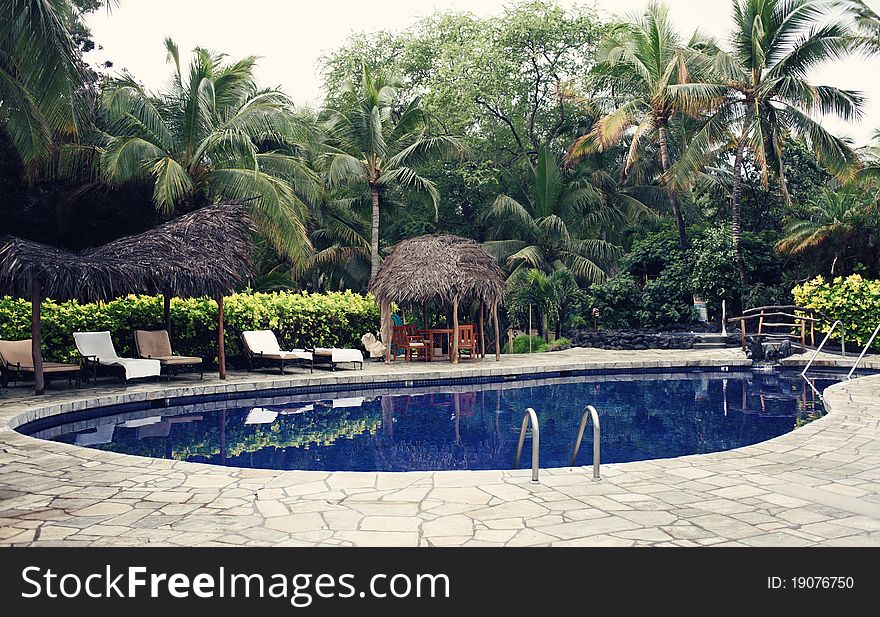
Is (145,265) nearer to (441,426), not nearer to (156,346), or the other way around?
(156,346)

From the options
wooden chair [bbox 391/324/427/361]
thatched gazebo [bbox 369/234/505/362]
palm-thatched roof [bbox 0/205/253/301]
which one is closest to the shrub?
thatched gazebo [bbox 369/234/505/362]

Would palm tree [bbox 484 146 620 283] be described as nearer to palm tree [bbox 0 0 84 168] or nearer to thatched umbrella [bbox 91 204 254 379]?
thatched umbrella [bbox 91 204 254 379]

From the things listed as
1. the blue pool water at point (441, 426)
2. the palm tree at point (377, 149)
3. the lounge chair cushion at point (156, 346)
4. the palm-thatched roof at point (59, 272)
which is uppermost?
the palm tree at point (377, 149)

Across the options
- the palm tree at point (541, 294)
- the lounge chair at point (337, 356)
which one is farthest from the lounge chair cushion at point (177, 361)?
the palm tree at point (541, 294)

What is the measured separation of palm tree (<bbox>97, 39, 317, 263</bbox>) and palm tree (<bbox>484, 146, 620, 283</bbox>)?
25.3 feet

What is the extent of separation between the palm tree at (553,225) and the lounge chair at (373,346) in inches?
247

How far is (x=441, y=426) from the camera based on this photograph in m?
10.0

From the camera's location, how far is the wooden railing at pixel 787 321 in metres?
17.8

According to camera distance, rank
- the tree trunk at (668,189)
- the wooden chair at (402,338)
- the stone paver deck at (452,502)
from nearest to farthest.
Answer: the stone paver deck at (452,502) < the wooden chair at (402,338) < the tree trunk at (668,189)

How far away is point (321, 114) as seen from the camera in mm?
25047

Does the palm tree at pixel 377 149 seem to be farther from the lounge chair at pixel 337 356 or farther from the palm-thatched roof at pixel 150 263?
the palm-thatched roof at pixel 150 263

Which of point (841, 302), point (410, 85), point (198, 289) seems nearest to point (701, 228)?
point (841, 302)

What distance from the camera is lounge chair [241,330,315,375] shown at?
13586 millimetres

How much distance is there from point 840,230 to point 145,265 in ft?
52.3
